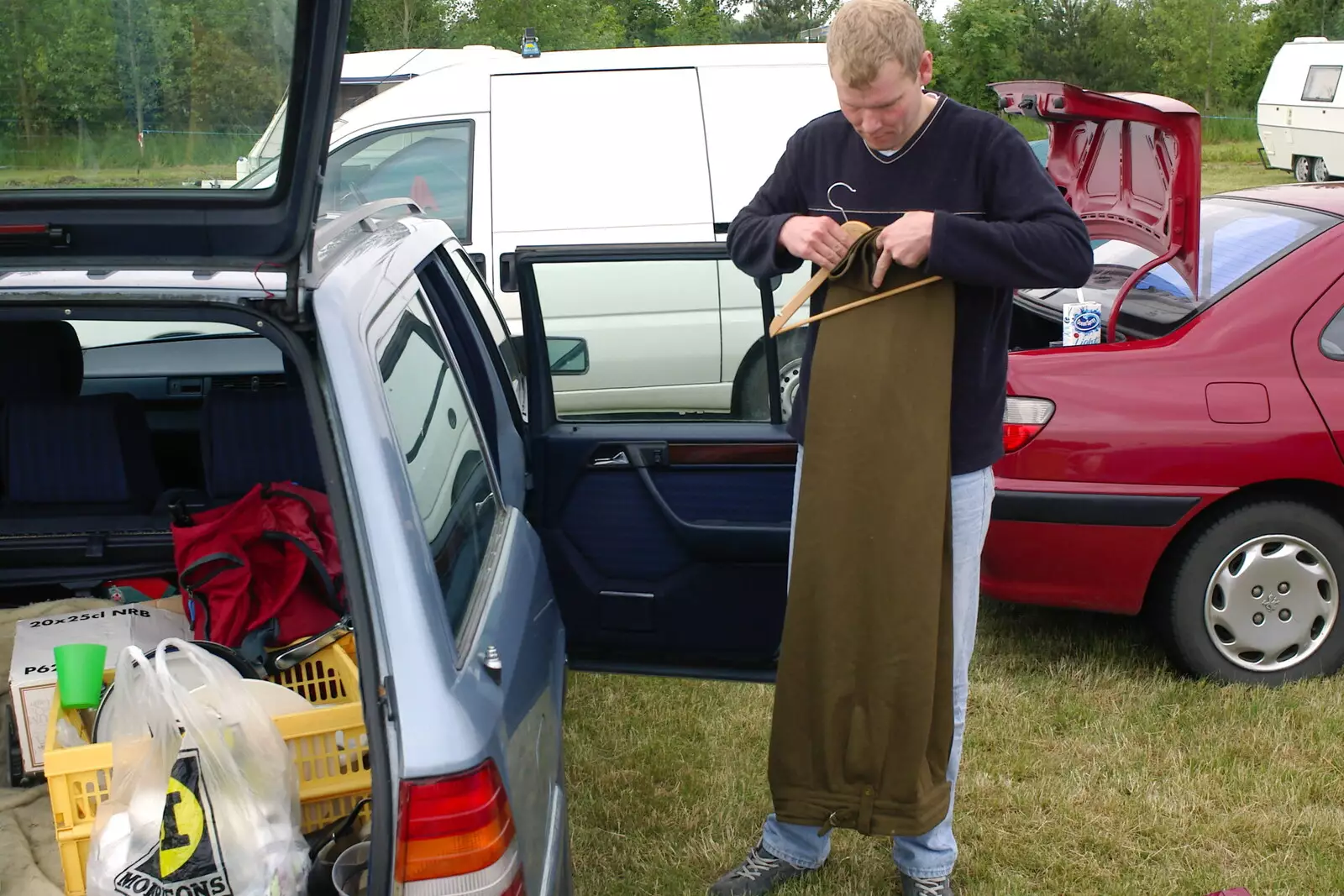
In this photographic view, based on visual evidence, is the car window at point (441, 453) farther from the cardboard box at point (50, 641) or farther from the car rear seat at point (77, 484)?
the car rear seat at point (77, 484)

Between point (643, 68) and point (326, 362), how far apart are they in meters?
4.49

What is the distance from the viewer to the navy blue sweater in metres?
2.19

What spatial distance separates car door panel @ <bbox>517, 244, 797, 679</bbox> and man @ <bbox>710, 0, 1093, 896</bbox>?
584 mm

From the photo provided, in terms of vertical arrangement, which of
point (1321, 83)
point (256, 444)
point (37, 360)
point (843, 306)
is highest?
point (1321, 83)

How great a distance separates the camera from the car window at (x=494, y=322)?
129 inches

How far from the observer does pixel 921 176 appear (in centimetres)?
231

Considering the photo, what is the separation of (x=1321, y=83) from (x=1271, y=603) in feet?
62.4

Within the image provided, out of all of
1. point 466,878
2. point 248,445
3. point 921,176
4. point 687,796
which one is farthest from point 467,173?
point 466,878

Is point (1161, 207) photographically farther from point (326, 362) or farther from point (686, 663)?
point (326, 362)

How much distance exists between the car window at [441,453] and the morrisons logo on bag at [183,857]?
433 millimetres

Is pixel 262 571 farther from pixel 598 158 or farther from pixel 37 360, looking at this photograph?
pixel 598 158

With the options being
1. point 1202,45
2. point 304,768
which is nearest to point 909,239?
point 304,768

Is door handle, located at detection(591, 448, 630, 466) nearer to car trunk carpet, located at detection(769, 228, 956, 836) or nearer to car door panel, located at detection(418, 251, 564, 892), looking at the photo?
car door panel, located at detection(418, 251, 564, 892)

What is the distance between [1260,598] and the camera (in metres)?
3.73
